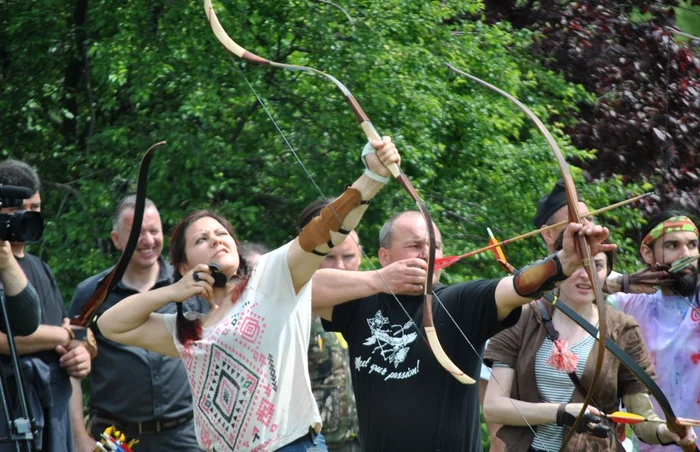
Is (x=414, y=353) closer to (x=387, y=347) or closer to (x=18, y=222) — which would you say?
(x=387, y=347)

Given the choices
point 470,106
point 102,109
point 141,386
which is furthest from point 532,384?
point 102,109

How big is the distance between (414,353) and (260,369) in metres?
0.58

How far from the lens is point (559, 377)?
4.33 m

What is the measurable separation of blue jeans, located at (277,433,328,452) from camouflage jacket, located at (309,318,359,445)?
1007 mm

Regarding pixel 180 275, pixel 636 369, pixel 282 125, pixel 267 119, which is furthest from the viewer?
pixel 267 119

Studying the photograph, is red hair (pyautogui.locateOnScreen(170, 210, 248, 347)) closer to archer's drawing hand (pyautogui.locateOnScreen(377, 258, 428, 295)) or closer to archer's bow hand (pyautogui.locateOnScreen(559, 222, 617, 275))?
archer's drawing hand (pyautogui.locateOnScreen(377, 258, 428, 295))

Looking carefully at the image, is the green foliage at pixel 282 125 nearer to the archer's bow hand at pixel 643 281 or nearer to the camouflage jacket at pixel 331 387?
the archer's bow hand at pixel 643 281

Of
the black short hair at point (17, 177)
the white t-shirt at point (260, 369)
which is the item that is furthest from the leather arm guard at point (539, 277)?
the black short hair at point (17, 177)

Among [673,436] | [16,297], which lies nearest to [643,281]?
[673,436]

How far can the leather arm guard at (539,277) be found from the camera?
3.49 m

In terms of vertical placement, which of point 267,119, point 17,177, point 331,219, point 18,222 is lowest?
point 267,119

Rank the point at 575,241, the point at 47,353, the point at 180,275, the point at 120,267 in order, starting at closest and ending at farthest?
the point at 575,241, the point at 180,275, the point at 120,267, the point at 47,353

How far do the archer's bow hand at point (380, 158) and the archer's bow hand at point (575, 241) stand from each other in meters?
0.52

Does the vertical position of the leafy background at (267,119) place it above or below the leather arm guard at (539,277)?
below
